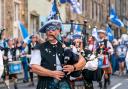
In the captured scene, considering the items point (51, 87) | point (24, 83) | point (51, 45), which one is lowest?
point (24, 83)

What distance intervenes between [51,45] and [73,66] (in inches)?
14.3

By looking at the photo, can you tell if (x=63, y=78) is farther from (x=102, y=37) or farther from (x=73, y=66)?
(x=102, y=37)

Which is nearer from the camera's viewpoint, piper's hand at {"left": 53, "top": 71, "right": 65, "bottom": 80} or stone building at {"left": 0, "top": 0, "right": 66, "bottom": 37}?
piper's hand at {"left": 53, "top": 71, "right": 65, "bottom": 80}

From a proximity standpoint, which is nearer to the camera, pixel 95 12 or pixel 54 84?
pixel 54 84

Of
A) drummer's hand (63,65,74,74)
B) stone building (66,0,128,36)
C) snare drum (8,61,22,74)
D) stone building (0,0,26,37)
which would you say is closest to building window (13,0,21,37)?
stone building (0,0,26,37)

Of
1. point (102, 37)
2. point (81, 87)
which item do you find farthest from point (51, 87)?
point (102, 37)

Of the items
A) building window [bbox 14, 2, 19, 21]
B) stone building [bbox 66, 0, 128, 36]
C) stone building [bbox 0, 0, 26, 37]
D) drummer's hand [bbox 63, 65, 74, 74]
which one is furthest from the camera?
stone building [bbox 66, 0, 128, 36]

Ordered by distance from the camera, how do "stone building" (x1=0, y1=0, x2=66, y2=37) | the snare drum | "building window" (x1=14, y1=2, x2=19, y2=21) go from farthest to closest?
1. "building window" (x1=14, y1=2, x2=19, y2=21)
2. "stone building" (x1=0, y1=0, x2=66, y2=37)
3. the snare drum

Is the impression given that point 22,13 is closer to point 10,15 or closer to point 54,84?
point 10,15

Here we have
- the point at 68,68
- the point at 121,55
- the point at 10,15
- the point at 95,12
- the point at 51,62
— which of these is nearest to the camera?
the point at 68,68

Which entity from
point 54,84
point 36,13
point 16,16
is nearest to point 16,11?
point 16,16

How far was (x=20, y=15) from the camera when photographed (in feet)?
99.4

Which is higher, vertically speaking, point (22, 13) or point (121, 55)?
point (22, 13)

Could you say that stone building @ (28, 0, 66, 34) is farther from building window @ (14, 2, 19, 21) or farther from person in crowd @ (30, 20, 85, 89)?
person in crowd @ (30, 20, 85, 89)
